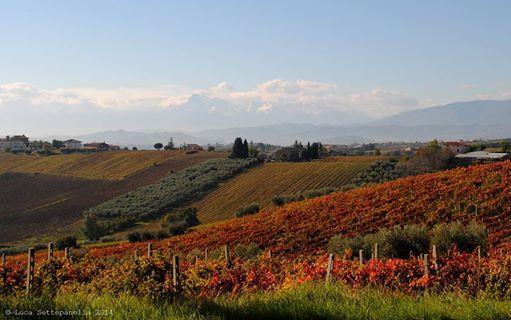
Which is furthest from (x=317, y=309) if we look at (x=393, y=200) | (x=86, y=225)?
(x=86, y=225)

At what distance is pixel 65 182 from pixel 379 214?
273 ft

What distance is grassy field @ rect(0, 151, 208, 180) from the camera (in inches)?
4456

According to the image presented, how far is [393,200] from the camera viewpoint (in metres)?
39.7

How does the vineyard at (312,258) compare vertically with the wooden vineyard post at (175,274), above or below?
below

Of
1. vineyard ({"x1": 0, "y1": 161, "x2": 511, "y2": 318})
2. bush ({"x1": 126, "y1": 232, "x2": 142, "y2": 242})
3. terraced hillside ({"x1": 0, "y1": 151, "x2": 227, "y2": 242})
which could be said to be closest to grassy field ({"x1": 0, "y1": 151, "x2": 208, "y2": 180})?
terraced hillside ({"x1": 0, "y1": 151, "x2": 227, "y2": 242})

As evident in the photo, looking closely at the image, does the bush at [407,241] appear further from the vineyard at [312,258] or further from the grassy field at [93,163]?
the grassy field at [93,163]

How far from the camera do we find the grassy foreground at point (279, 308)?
8.26 meters

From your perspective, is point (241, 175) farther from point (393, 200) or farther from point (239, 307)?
point (239, 307)

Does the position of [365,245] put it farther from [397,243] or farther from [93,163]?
[93,163]

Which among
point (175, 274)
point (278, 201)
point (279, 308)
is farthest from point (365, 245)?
point (278, 201)

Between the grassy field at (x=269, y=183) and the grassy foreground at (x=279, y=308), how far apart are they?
188ft

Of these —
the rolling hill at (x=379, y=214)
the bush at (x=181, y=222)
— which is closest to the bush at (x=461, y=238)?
the rolling hill at (x=379, y=214)

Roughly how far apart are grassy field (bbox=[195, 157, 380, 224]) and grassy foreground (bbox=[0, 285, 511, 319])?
57382mm

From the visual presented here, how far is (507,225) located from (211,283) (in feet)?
77.9
